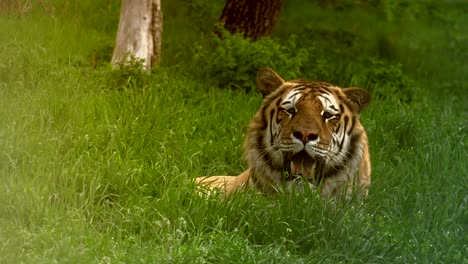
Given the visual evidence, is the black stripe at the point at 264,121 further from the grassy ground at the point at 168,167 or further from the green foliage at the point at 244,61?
the green foliage at the point at 244,61

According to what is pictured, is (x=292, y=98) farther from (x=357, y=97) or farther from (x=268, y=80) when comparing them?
(x=357, y=97)

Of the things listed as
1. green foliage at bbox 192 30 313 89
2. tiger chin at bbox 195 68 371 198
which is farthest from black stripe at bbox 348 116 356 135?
green foliage at bbox 192 30 313 89

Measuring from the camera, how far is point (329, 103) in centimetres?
699

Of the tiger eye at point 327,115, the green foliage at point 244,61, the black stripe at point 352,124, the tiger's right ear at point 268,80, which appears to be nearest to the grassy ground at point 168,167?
the green foliage at point 244,61

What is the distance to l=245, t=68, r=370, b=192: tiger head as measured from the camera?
680 cm

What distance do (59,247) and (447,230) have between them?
9.07 ft

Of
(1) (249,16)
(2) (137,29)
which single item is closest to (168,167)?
(2) (137,29)

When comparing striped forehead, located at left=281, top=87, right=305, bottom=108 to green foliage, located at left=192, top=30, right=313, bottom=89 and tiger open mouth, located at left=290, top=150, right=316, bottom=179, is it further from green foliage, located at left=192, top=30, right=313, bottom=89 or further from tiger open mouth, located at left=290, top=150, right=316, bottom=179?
green foliage, located at left=192, top=30, right=313, bottom=89

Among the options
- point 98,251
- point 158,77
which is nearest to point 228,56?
point 158,77

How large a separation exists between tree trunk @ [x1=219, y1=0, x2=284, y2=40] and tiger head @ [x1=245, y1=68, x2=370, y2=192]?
468 cm

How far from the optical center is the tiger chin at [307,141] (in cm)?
680

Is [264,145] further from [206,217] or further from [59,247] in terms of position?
[59,247]

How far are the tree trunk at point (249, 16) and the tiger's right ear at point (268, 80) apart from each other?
4.58 m

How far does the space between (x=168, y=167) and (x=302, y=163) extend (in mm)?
1220
